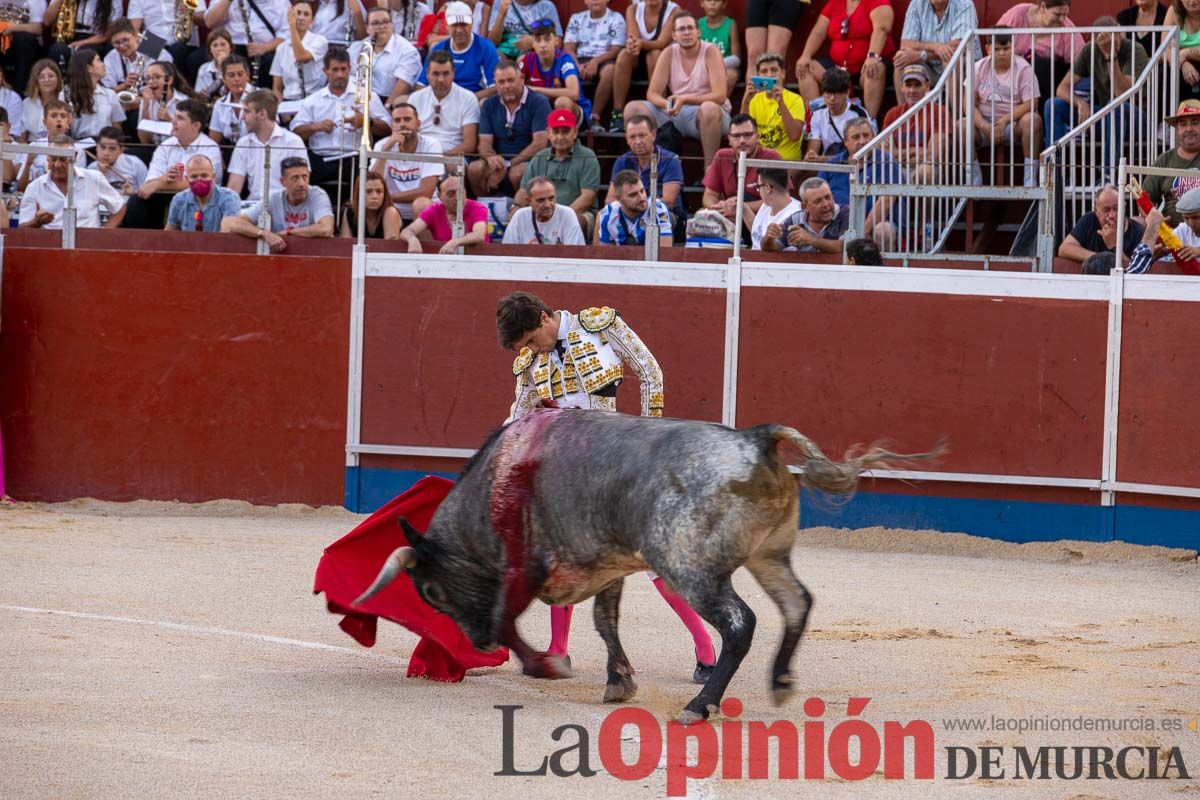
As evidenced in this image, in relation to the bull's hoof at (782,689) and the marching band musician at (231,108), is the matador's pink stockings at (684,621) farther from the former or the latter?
the marching band musician at (231,108)

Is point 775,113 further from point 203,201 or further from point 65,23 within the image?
point 65,23

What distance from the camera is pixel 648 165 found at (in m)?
10.3

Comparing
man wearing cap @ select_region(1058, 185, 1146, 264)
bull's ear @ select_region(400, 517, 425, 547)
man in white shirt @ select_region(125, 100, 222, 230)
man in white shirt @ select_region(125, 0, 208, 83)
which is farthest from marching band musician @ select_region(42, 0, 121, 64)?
bull's ear @ select_region(400, 517, 425, 547)

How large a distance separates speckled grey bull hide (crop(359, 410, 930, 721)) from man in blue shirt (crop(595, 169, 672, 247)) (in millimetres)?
4736

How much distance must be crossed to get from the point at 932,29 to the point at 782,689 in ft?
23.4

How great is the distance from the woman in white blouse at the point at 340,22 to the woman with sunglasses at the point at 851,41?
3.35m

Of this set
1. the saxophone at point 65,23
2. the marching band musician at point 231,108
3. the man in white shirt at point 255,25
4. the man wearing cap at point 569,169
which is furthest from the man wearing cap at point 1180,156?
the saxophone at point 65,23

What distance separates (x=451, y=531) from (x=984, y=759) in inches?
72.4

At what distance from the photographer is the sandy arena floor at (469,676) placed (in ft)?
13.9

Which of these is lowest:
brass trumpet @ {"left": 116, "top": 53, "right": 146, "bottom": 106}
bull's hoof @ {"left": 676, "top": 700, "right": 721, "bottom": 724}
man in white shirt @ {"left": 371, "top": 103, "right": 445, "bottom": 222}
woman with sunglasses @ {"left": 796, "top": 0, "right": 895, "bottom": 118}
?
bull's hoof @ {"left": 676, "top": 700, "right": 721, "bottom": 724}

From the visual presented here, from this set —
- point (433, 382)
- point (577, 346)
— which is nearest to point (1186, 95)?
point (433, 382)

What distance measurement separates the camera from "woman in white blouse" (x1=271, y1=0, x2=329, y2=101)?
1205 cm

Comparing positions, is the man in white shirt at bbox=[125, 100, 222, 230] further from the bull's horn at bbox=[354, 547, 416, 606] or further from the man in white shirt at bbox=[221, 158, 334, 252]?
the bull's horn at bbox=[354, 547, 416, 606]

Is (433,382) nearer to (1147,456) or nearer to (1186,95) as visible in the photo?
(1147,456)
